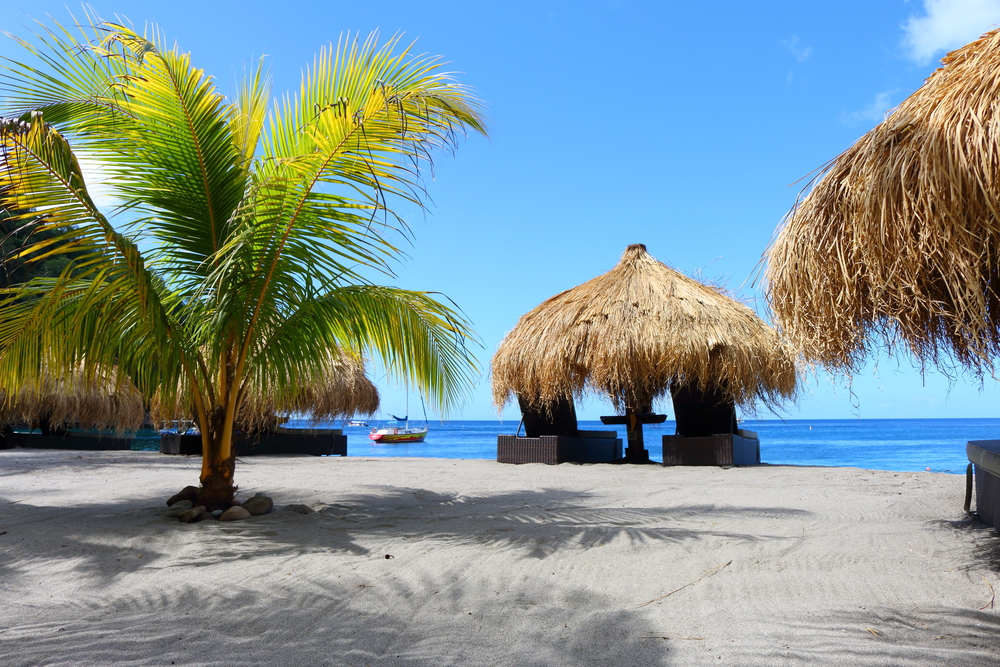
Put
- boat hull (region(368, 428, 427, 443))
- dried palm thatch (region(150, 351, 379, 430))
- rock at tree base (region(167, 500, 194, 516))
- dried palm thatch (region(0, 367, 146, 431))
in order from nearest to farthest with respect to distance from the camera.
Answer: rock at tree base (region(167, 500, 194, 516)) < dried palm thatch (region(150, 351, 379, 430)) < dried palm thatch (region(0, 367, 146, 431)) < boat hull (region(368, 428, 427, 443))

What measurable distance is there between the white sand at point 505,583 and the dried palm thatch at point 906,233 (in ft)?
3.51

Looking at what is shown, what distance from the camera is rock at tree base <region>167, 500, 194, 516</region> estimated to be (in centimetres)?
450

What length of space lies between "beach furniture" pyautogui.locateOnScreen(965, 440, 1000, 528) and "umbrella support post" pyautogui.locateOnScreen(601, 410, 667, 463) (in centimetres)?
585

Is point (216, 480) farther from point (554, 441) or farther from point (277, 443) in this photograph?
point (277, 443)

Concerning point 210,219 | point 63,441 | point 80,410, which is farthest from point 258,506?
point 63,441

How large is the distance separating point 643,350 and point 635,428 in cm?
205

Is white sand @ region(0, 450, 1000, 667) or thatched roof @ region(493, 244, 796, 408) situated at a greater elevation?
thatched roof @ region(493, 244, 796, 408)

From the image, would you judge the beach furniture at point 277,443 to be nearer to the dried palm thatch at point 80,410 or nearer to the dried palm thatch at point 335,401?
the dried palm thatch at point 335,401

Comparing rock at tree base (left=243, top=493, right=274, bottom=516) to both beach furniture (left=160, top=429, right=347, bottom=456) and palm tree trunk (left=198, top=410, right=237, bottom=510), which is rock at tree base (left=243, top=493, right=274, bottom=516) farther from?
beach furniture (left=160, top=429, right=347, bottom=456)

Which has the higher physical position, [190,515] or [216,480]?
[216,480]

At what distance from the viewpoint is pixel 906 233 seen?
8.25ft

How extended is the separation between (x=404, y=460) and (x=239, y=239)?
6.99m

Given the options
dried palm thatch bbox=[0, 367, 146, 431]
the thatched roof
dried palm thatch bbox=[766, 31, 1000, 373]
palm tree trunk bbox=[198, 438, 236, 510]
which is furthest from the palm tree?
dried palm thatch bbox=[0, 367, 146, 431]

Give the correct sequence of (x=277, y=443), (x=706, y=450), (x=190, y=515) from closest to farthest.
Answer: (x=190, y=515) < (x=706, y=450) < (x=277, y=443)
